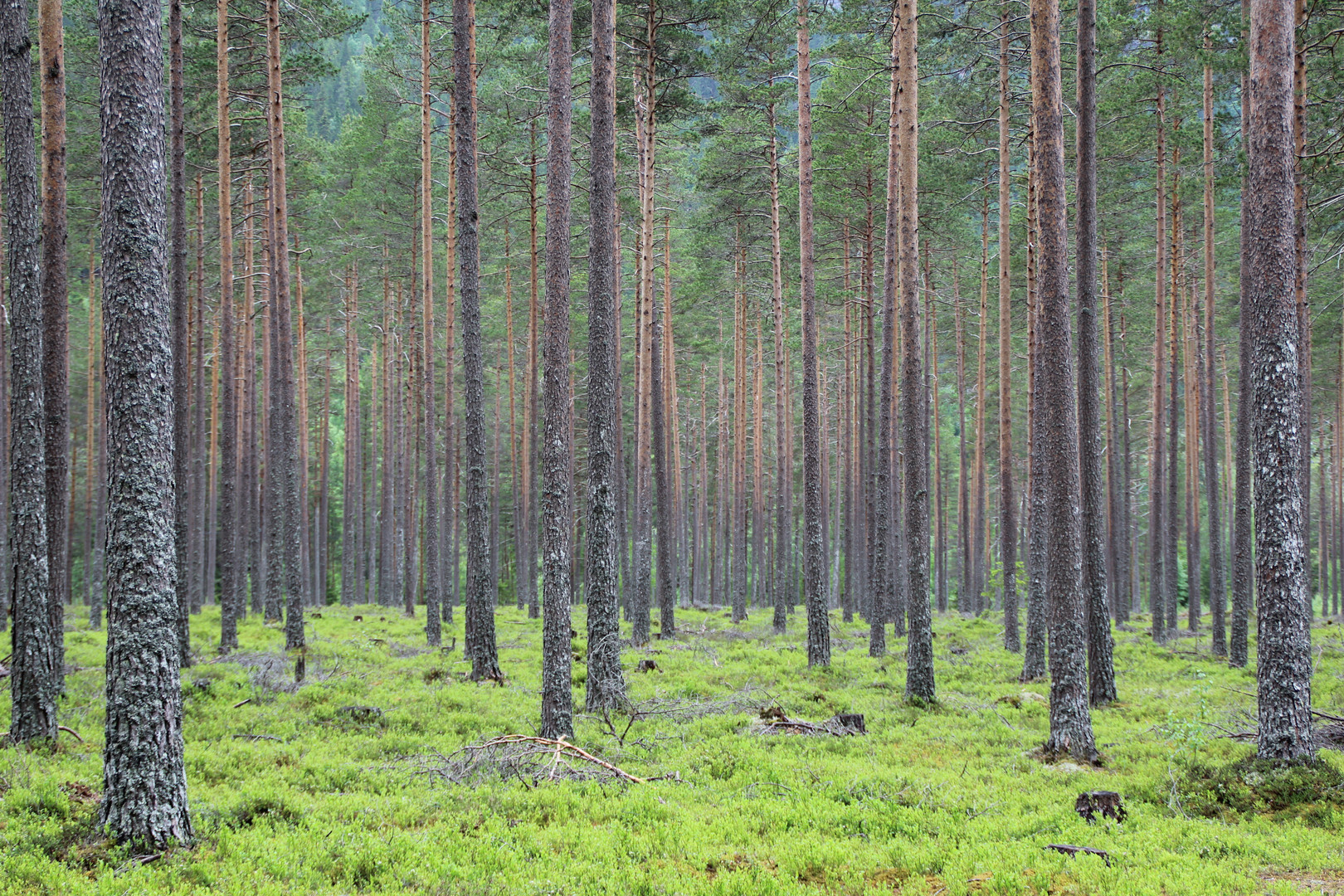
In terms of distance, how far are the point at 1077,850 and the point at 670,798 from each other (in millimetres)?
3234

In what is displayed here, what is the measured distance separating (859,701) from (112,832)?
9162mm

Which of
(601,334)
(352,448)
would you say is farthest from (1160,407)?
(352,448)

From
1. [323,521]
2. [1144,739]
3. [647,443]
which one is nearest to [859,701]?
[1144,739]

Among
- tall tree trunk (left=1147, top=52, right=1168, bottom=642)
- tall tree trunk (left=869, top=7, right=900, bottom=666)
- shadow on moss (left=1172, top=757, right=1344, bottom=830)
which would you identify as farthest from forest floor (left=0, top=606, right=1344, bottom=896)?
tall tree trunk (left=1147, top=52, right=1168, bottom=642)

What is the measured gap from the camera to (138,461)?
17.7 ft

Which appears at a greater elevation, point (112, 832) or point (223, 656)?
point (112, 832)

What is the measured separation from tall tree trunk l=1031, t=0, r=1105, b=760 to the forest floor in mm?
722

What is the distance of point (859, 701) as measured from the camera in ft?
38.3

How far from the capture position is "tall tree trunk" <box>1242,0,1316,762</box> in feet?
23.4

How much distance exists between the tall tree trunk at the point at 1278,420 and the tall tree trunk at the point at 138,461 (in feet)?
29.1

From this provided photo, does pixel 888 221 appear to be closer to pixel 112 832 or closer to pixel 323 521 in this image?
pixel 112 832

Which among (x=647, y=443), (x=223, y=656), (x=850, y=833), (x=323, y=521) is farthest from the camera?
(x=323, y=521)

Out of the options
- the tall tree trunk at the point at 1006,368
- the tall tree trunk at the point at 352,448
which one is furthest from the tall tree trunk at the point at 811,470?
the tall tree trunk at the point at 352,448

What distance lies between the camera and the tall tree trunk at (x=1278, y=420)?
23.4 feet
